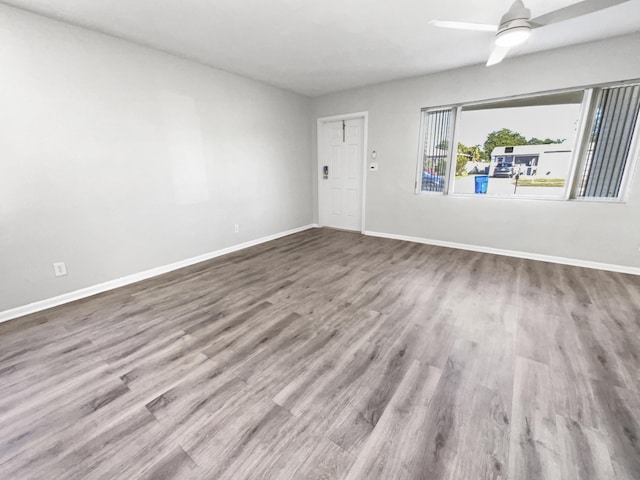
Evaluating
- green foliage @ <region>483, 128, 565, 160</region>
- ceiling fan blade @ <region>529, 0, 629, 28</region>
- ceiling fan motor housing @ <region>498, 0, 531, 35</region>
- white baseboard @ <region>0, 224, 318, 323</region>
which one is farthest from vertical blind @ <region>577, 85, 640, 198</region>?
white baseboard @ <region>0, 224, 318, 323</region>

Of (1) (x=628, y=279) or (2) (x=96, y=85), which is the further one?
→ (1) (x=628, y=279)

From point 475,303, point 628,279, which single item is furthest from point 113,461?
point 628,279

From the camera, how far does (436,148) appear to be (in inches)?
170

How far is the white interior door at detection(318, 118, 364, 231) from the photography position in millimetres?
5113

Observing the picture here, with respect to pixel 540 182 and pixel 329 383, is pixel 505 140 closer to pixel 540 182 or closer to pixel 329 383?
pixel 540 182

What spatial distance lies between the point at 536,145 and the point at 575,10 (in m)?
2.38

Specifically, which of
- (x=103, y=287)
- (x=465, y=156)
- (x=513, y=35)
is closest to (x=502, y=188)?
(x=465, y=156)

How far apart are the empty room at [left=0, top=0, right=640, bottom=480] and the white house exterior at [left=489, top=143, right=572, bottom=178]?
0.03 metres

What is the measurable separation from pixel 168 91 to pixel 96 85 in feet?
2.37

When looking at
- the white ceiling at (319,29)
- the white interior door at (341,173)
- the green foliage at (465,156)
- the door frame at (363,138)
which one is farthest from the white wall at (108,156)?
the green foliage at (465,156)

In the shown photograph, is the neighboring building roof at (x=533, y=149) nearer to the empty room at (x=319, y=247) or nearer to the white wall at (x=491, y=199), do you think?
the empty room at (x=319, y=247)

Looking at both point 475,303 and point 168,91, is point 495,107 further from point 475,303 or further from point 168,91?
point 168,91

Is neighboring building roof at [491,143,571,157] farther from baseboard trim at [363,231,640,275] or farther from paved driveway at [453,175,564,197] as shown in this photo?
baseboard trim at [363,231,640,275]

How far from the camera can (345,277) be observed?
3.23 m
